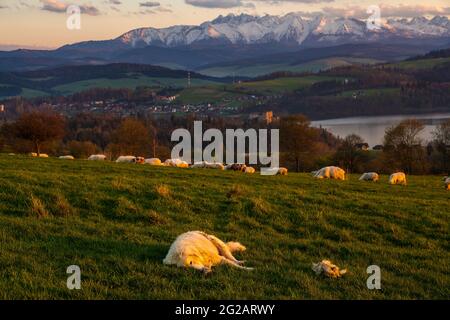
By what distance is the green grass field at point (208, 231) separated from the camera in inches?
332

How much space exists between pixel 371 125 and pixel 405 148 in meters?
101

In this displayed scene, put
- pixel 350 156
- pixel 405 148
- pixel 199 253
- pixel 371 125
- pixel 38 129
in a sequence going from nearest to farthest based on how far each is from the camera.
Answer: pixel 199 253, pixel 38 129, pixel 405 148, pixel 350 156, pixel 371 125

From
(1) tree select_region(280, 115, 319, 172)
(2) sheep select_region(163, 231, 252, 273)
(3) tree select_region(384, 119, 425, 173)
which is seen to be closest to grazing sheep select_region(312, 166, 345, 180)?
(2) sheep select_region(163, 231, 252, 273)

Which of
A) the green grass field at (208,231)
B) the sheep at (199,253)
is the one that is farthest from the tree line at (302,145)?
the sheep at (199,253)

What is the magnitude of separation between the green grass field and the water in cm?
10486

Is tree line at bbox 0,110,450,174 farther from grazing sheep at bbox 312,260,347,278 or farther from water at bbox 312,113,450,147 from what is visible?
water at bbox 312,113,450,147

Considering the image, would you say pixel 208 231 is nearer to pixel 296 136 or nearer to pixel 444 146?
pixel 296 136

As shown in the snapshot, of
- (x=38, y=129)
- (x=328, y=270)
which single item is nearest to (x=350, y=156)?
(x=38, y=129)

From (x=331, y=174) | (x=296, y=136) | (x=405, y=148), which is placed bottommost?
(x=405, y=148)

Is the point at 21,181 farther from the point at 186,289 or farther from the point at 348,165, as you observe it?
the point at 348,165

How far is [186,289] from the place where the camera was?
8.29 metres

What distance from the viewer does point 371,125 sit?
162 metres

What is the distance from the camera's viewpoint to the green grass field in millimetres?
8438
